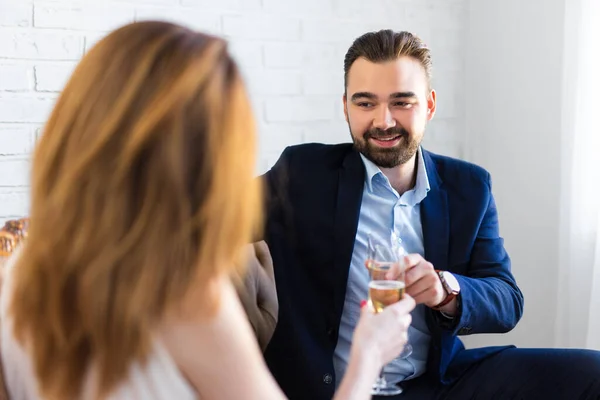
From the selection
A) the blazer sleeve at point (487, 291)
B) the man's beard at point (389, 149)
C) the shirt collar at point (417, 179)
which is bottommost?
the blazer sleeve at point (487, 291)

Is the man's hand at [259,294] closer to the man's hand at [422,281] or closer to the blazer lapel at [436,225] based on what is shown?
the man's hand at [422,281]

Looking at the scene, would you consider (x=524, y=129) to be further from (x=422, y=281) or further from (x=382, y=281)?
(x=382, y=281)

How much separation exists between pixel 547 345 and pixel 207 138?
2065 millimetres

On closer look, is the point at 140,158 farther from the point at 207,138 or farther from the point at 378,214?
the point at 378,214

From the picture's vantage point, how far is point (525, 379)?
1.84 meters

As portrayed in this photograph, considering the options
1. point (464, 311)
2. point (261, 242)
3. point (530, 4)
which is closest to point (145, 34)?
point (261, 242)

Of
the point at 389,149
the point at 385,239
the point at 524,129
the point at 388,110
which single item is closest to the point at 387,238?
the point at 385,239

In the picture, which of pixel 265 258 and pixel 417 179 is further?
pixel 417 179

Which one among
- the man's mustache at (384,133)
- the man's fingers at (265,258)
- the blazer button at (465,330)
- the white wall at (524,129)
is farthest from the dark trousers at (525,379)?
the white wall at (524,129)

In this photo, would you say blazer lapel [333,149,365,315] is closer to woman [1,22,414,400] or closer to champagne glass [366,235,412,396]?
champagne glass [366,235,412,396]

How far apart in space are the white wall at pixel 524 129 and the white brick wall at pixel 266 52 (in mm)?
105

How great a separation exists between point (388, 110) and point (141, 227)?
3.88 feet

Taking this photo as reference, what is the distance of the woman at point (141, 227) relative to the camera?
36.1 inches

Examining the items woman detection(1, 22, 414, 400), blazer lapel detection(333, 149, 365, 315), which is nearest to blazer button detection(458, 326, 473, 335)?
blazer lapel detection(333, 149, 365, 315)
